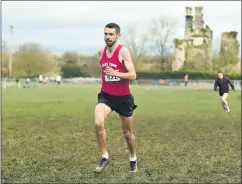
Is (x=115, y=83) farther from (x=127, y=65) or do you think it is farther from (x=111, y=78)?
(x=127, y=65)

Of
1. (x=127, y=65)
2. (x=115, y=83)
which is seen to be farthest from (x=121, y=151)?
(x=127, y=65)

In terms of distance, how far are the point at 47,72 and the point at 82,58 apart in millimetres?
18534

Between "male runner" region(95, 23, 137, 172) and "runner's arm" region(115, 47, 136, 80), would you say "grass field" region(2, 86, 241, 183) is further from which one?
"runner's arm" region(115, 47, 136, 80)

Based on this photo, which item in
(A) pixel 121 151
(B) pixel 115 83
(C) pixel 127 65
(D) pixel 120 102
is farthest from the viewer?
(A) pixel 121 151

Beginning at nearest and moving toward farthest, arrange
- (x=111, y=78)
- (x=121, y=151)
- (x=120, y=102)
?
(x=111, y=78) < (x=120, y=102) < (x=121, y=151)

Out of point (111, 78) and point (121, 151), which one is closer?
point (111, 78)

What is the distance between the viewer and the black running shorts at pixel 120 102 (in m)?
7.72

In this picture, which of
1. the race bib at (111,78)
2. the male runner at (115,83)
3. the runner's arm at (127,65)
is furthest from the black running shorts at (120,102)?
the runner's arm at (127,65)

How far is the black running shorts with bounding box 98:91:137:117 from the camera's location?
7717mm

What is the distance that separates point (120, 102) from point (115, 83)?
0.41 metres

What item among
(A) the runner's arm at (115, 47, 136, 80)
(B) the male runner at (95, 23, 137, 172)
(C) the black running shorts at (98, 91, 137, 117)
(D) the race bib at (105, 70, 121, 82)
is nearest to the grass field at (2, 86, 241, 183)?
(B) the male runner at (95, 23, 137, 172)

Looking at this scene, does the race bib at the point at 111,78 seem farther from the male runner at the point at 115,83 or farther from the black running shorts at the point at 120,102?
the black running shorts at the point at 120,102

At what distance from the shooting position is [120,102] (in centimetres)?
779

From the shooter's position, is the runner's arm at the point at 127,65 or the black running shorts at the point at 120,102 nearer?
the runner's arm at the point at 127,65
